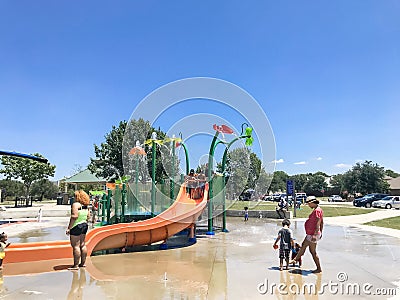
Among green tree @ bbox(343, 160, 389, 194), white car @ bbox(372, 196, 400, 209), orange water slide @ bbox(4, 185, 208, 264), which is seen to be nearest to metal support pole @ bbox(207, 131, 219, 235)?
orange water slide @ bbox(4, 185, 208, 264)

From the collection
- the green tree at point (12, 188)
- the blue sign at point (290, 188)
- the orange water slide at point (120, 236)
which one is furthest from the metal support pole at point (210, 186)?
the green tree at point (12, 188)

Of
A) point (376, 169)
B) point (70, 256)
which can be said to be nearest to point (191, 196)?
point (70, 256)

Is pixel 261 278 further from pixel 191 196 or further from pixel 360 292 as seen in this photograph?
pixel 191 196

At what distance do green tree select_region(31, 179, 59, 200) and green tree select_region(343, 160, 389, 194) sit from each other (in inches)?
2225

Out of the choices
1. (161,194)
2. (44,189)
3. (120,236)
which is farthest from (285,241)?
(44,189)

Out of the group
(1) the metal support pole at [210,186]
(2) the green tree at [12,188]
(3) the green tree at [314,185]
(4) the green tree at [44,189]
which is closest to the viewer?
(1) the metal support pole at [210,186]

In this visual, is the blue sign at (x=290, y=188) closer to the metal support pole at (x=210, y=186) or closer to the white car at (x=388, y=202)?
the metal support pole at (x=210, y=186)

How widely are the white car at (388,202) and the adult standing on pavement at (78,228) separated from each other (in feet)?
114

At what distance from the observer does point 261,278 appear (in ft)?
22.6

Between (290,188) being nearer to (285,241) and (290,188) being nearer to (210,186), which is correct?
(210,186)

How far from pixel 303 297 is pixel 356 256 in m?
4.61

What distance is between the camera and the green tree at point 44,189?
62963mm

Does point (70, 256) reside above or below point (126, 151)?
below

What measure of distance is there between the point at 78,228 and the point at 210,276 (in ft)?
9.91
